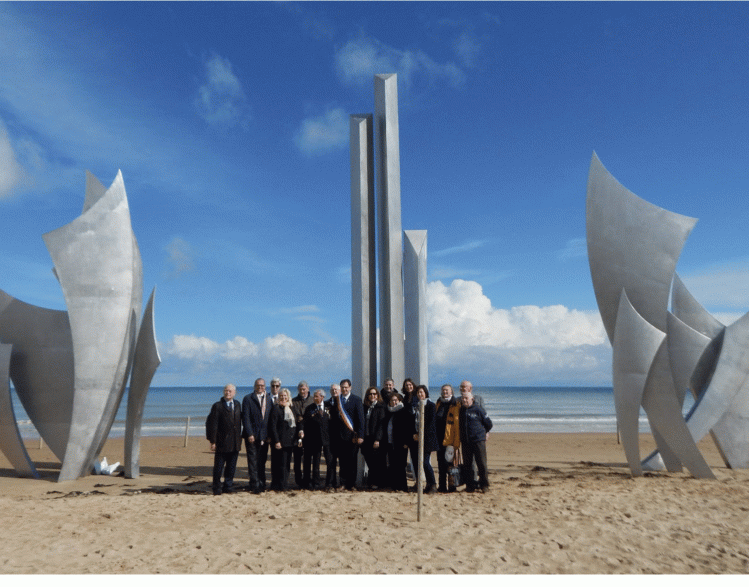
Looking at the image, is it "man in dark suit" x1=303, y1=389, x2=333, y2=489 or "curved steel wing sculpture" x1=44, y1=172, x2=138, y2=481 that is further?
"curved steel wing sculpture" x1=44, y1=172, x2=138, y2=481

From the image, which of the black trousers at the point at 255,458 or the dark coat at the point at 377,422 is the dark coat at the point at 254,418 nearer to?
the black trousers at the point at 255,458

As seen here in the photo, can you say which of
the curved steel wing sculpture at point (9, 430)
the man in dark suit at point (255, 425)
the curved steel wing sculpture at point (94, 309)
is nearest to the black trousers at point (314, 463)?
the man in dark suit at point (255, 425)

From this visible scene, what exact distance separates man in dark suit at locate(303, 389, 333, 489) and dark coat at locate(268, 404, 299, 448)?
0.19 meters

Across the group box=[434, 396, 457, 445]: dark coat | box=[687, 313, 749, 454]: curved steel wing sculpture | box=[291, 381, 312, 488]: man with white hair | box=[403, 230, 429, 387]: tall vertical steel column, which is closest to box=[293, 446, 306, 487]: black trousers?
box=[291, 381, 312, 488]: man with white hair

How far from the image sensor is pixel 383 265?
325 inches

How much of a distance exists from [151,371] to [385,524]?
4.34 meters

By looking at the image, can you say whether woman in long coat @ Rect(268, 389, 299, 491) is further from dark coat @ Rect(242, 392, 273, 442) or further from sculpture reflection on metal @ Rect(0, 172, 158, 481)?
sculpture reflection on metal @ Rect(0, 172, 158, 481)

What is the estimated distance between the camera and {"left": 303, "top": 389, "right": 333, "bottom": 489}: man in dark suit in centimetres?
651

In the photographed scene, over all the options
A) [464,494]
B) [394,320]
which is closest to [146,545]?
[464,494]

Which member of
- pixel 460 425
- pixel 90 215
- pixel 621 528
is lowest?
pixel 621 528

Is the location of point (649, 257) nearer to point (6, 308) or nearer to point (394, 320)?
point (394, 320)

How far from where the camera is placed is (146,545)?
430 centimetres

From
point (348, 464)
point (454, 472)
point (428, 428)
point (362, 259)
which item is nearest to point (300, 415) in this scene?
point (348, 464)

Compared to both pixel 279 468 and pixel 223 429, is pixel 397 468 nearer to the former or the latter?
pixel 279 468
